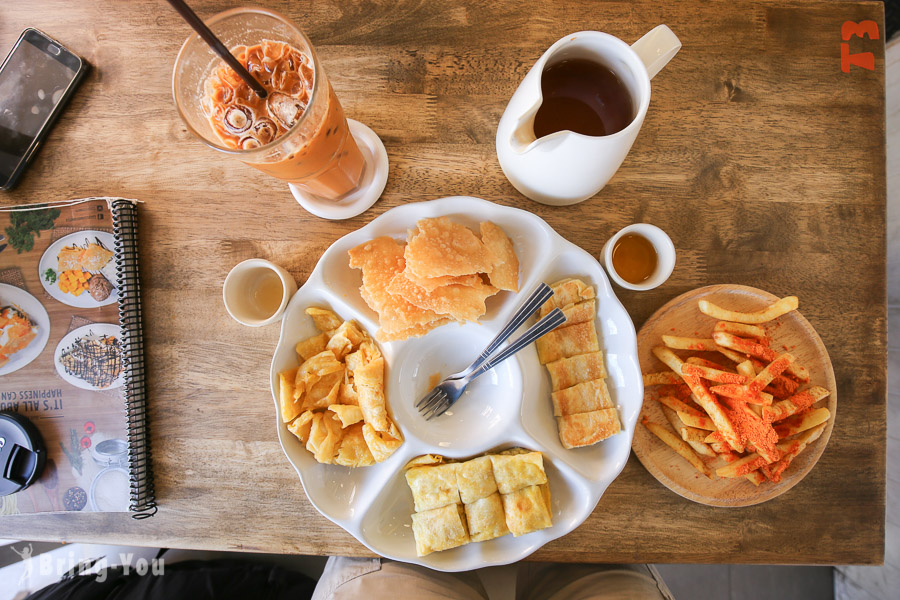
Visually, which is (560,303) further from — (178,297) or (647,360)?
(178,297)

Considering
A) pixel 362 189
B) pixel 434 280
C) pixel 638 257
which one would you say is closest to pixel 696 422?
pixel 638 257

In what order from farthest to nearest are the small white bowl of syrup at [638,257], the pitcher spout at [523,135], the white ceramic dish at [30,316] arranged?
the white ceramic dish at [30,316] < the small white bowl of syrup at [638,257] < the pitcher spout at [523,135]

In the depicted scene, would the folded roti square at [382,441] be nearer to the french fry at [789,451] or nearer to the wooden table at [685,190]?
the wooden table at [685,190]

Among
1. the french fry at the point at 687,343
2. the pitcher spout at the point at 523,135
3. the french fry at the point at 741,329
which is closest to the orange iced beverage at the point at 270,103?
the pitcher spout at the point at 523,135

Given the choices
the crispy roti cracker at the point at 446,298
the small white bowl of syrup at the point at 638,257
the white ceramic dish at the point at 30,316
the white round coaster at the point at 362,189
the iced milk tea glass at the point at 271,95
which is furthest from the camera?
the white ceramic dish at the point at 30,316

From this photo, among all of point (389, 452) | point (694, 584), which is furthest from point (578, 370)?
point (694, 584)
